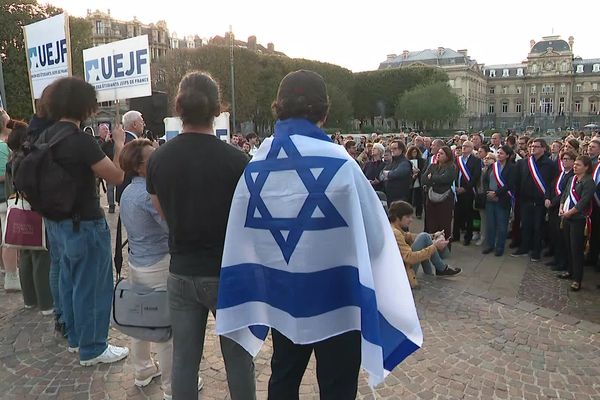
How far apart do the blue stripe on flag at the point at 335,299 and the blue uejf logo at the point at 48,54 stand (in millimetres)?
6054

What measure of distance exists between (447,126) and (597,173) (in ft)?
284

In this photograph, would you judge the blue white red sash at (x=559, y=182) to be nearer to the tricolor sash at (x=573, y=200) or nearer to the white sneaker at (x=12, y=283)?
the tricolor sash at (x=573, y=200)

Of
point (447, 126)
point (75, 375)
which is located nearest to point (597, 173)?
point (75, 375)

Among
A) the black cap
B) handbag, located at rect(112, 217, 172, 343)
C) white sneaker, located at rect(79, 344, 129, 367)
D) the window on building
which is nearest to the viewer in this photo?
the black cap

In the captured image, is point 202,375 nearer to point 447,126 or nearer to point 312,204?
point 312,204

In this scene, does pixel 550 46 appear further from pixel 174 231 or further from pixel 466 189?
pixel 174 231

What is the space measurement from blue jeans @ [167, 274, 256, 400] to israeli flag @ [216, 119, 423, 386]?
1.19ft

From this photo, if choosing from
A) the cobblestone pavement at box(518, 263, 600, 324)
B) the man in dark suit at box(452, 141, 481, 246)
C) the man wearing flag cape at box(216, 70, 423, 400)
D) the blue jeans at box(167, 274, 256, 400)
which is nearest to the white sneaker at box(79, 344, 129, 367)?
the blue jeans at box(167, 274, 256, 400)

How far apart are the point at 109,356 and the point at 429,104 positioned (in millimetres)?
69629

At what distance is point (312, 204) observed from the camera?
2.13 metres

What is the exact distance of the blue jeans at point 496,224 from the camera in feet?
27.6

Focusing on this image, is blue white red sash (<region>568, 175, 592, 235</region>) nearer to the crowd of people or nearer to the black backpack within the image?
the crowd of people

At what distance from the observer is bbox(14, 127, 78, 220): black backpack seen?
369 centimetres

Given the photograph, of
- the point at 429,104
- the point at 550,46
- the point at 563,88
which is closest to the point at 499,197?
the point at 429,104
